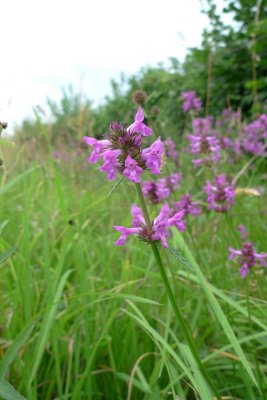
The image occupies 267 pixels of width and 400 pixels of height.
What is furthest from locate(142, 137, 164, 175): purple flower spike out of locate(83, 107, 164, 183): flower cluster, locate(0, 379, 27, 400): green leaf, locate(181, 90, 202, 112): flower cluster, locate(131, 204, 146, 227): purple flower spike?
locate(181, 90, 202, 112): flower cluster

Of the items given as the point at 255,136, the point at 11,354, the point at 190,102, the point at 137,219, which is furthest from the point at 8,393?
the point at 255,136

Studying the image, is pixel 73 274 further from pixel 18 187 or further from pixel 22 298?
pixel 18 187

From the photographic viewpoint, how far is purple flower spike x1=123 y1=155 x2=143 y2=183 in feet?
3.03

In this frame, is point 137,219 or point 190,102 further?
point 190,102

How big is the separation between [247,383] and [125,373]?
0.52m

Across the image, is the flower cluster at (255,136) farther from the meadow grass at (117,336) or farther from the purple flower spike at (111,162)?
the purple flower spike at (111,162)

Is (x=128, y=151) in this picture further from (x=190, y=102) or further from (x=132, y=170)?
(x=190, y=102)

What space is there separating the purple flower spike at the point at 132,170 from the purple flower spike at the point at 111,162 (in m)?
0.05

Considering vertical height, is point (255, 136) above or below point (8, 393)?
above

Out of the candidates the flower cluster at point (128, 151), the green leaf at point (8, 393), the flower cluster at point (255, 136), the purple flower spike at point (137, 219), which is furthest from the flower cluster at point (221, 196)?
the flower cluster at point (255, 136)

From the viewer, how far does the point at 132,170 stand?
0.94 meters

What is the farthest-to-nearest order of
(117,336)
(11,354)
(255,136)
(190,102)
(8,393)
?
(255,136) → (190,102) → (117,336) → (11,354) → (8,393)

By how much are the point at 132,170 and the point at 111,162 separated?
95 mm

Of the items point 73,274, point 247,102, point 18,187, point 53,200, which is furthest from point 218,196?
point 247,102
